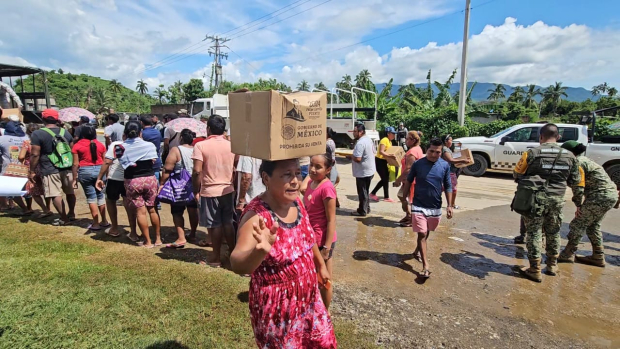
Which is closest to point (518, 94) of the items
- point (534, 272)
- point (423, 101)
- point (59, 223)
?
point (423, 101)

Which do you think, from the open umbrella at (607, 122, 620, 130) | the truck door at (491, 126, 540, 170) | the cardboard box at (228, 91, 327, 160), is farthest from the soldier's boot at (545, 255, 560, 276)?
the open umbrella at (607, 122, 620, 130)

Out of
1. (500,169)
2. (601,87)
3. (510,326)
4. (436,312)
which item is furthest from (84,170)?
(601,87)

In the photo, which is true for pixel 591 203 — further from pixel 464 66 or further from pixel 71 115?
pixel 464 66

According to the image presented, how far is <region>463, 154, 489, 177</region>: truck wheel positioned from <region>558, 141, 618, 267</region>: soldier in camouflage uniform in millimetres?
7184

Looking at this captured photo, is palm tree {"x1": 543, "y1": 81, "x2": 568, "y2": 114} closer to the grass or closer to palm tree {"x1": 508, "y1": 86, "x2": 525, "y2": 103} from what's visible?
A: palm tree {"x1": 508, "y1": 86, "x2": 525, "y2": 103}

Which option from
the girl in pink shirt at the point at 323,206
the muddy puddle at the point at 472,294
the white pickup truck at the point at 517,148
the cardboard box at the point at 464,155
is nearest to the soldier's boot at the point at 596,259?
the muddy puddle at the point at 472,294

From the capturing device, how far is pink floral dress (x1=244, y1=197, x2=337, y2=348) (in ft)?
5.73

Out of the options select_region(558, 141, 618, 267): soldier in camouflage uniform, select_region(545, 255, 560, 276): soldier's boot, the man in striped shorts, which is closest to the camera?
the man in striped shorts

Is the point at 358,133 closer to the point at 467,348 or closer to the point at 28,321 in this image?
the point at 467,348

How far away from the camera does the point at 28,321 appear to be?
2.93 m

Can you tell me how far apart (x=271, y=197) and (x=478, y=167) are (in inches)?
460

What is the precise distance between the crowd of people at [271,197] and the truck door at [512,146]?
5.51m

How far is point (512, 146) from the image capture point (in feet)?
36.7

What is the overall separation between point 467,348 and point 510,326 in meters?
0.70
